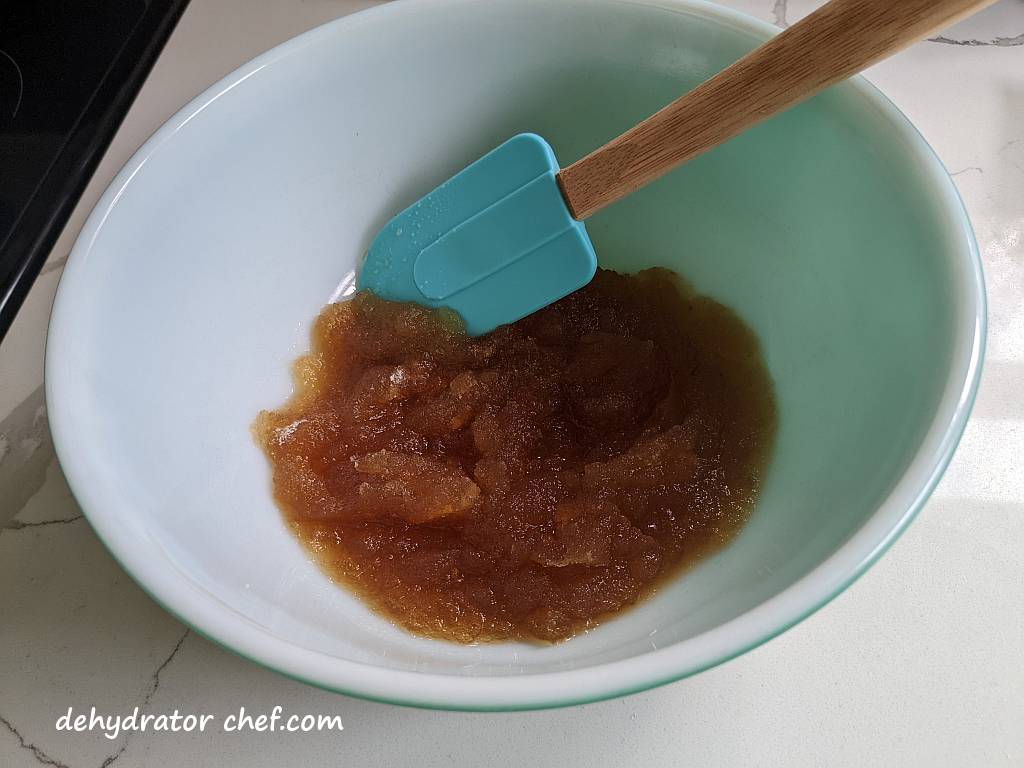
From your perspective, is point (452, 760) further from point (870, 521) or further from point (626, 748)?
point (870, 521)

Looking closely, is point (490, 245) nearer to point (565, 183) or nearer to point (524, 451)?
point (565, 183)

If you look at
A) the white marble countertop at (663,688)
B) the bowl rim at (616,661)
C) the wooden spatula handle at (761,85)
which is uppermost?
the wooden spatula handle at (761,85)

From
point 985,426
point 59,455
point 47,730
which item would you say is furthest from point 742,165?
point 47,730

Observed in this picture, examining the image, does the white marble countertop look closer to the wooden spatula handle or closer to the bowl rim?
the bowl rim

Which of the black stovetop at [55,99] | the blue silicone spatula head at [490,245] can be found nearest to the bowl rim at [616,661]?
the blue silicone spatula head at [490,245]

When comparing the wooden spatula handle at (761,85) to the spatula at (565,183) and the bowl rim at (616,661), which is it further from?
the bowl rim at (616,661)

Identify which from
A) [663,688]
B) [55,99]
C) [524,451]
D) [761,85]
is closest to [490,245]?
[524,451]

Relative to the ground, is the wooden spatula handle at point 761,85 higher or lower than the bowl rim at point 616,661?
higher
